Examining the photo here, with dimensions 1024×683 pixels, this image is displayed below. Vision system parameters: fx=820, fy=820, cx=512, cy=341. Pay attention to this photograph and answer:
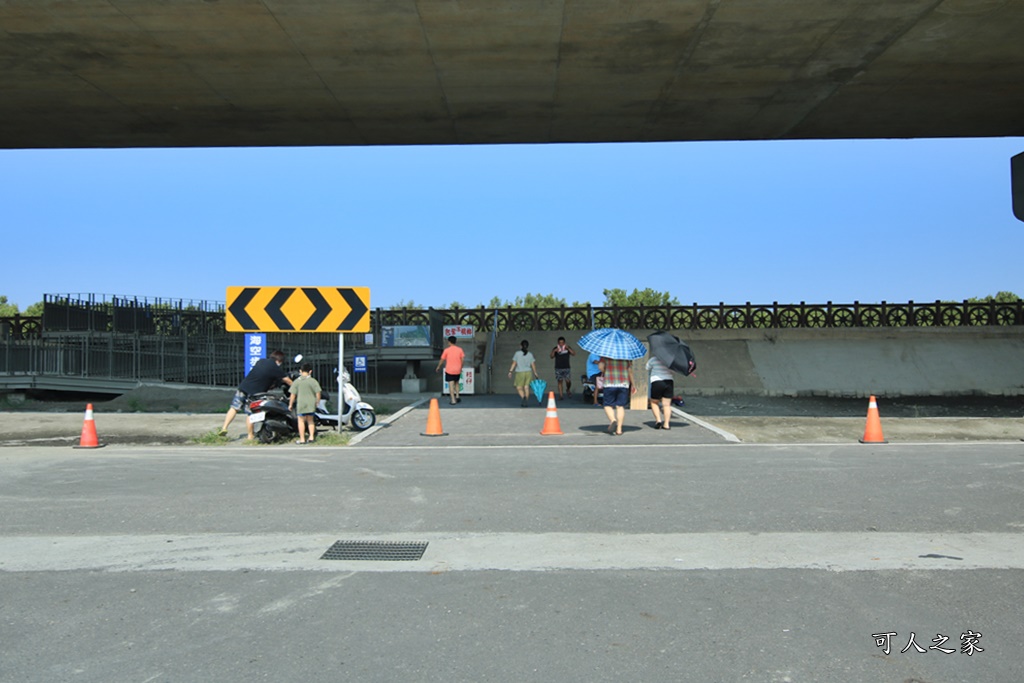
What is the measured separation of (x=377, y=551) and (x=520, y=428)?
933 centimetres

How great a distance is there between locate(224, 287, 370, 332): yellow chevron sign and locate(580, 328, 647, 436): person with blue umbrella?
13.4ft

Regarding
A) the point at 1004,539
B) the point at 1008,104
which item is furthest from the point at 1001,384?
the point at 1004,539

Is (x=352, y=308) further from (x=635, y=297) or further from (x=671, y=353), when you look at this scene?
(x=635, y=297)

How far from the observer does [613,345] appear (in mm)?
13438

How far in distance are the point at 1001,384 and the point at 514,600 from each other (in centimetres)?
2417

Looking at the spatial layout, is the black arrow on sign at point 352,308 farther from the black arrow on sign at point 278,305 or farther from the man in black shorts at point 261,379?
the man in black shorts at point 261,379

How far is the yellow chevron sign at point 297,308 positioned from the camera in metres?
14.3

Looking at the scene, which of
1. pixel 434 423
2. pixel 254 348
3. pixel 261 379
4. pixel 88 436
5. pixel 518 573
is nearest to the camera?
pixel 518 573

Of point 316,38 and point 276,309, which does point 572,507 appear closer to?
point 276,309

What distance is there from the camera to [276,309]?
47.1ft

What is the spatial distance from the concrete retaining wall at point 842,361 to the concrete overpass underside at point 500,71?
6819 mm

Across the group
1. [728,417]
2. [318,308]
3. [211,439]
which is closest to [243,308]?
[318,308]

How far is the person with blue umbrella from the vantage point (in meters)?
13.3

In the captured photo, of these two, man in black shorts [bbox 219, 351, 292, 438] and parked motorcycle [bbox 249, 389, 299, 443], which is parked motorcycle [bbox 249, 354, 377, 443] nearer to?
parked motorcycle [bbox 249, 389, 299, 443]
